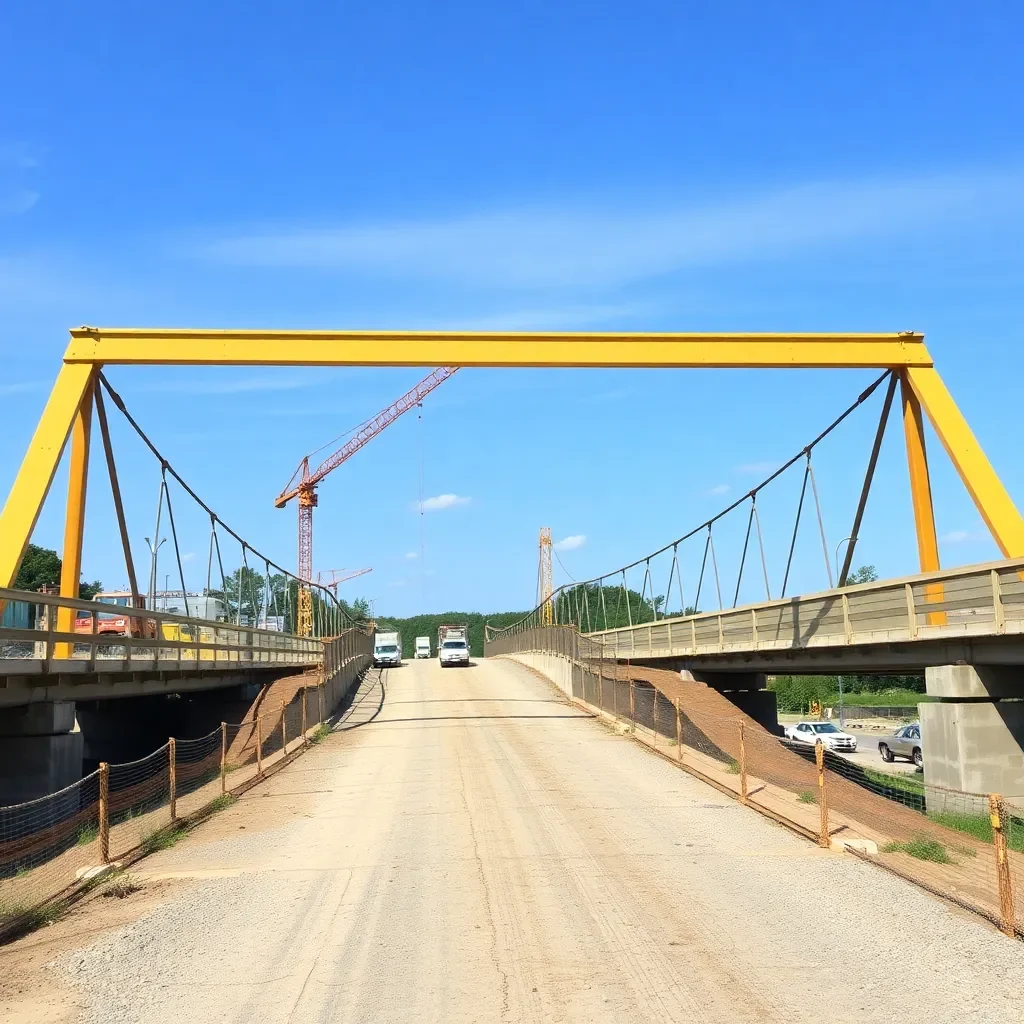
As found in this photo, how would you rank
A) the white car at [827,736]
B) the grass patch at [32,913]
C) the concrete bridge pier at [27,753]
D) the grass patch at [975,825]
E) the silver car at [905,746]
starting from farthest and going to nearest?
the white car at [827,736] < the silver car at [905,746] < the concrete bridge pier at [27,753] < the grass patch at [975,825] < the grass patch at [32,913]

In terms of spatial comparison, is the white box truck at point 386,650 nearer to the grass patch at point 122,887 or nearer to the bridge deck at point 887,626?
the bridge deck at point 887,626

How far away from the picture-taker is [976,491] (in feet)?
73.4

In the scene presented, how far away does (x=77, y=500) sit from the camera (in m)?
23.6

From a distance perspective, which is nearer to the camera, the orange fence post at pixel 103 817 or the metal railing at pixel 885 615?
the orange fence post at pixel 103 817

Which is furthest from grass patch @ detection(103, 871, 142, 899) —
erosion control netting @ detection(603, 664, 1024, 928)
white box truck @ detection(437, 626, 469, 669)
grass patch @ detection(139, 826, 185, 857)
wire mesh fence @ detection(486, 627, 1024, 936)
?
white box truck @ detection(437, 626, 469, 669)

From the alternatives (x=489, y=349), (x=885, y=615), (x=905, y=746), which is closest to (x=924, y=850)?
(x=885, y=615)

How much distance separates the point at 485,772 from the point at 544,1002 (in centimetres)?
1397

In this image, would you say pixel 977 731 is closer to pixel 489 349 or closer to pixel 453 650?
pixel 489 349

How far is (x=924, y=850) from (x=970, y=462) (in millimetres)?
11944

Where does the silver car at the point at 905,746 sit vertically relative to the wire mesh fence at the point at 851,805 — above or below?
below

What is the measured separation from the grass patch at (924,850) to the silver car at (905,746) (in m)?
28.1

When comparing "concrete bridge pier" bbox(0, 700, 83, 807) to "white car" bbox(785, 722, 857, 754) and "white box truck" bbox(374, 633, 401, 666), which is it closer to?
"white car" bbox(785, 722, 857, 754)

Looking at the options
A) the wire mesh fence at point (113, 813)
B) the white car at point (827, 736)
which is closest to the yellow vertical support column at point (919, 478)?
the wire mesh fence at point (113, 813)

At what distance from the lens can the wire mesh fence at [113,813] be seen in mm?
12102
